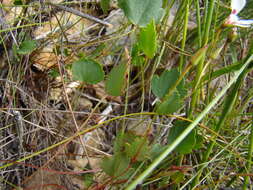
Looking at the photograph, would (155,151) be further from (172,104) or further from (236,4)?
(236,4)

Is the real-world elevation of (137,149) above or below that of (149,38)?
below

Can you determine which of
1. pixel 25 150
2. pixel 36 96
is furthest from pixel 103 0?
pixel 25 150

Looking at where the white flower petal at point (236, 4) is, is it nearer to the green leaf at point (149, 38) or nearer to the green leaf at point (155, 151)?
the green leaf at point (149, 38)

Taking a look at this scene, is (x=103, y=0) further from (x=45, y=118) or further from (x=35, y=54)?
(x=45, y=118)

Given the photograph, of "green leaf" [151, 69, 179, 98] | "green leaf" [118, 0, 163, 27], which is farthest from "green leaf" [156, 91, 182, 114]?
"green leaf" [118, 0, 163, 27]

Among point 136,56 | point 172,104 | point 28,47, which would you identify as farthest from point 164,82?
point 28,47

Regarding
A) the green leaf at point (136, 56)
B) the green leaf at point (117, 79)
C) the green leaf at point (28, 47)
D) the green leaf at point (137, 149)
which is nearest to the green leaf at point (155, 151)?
the green leaf at point (137, 149)

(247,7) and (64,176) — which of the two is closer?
(64,176)
